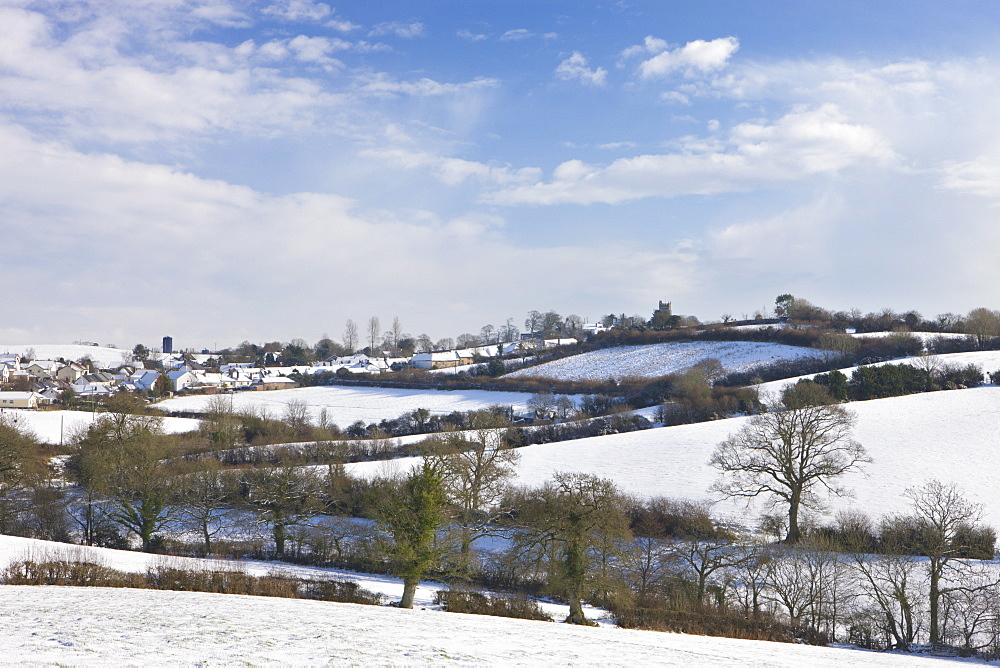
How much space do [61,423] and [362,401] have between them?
1216 inches

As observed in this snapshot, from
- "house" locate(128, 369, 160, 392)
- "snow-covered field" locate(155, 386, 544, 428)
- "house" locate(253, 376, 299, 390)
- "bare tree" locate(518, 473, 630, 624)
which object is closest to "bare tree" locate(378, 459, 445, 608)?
"bare tree" locate(518, 473, 630, 624)

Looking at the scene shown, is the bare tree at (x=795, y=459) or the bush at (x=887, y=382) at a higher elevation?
the bush at (x=887, y=382)

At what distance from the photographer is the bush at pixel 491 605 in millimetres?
20031

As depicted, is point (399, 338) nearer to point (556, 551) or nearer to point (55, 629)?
A: point (556, 551)

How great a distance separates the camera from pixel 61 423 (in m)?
57.4

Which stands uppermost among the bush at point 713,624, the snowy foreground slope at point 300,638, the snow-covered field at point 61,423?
the snow-covered field at point 61,423

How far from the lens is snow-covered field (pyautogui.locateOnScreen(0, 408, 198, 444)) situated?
Answer: 2157 inches

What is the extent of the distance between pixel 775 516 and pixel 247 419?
43.4 m

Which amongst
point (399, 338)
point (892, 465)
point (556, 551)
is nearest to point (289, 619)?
point (556, 551)

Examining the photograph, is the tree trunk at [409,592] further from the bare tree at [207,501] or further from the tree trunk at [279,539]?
the bare tree at [207,501]

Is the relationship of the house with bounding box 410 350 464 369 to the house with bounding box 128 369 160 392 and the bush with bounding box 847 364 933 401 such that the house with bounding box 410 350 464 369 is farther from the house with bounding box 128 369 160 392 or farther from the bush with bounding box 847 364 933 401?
the bush with bounding box 847 364 933 401

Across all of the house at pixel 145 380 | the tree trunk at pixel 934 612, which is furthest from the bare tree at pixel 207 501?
the house at pixel 145 380

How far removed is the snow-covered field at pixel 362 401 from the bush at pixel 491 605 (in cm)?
4575

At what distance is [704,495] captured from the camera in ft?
114
